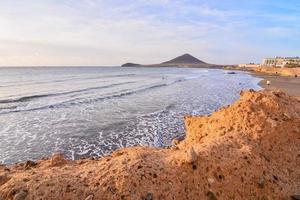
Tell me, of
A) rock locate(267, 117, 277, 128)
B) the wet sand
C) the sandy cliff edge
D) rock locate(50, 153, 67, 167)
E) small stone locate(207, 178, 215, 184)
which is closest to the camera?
the sandy cliff edge

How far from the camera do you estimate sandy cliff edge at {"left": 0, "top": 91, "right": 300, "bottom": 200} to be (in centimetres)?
343

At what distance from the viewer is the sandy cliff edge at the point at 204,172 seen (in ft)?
11.2

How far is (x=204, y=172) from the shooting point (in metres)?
3.74

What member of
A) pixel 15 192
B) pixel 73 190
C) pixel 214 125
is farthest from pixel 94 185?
pixel 214 125

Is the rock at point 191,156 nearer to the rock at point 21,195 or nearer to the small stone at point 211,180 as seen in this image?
the small stone at point 211,180

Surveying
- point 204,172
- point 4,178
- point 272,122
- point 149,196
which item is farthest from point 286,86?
point 4,178

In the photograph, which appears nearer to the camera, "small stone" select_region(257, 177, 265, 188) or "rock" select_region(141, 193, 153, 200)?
"rock" select_region(141, 193, 153, 200)

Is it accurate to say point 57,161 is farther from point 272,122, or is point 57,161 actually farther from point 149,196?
point 272,122

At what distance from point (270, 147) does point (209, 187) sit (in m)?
1.24

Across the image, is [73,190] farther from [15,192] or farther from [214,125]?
[214,125]

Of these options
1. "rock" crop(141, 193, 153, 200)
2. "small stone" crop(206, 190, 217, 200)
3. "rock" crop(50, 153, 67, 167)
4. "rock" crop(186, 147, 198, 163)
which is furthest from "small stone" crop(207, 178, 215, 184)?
"rock" crop(50, 153, 67, 167)

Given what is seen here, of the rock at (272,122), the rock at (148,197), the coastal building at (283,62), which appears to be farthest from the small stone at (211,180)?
the coastal building at (283,62)

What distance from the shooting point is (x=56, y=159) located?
15.6ft

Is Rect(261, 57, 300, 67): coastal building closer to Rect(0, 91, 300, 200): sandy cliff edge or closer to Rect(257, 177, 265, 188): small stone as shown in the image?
Rect(0, 91, 300, 200): sandy cliff edge
